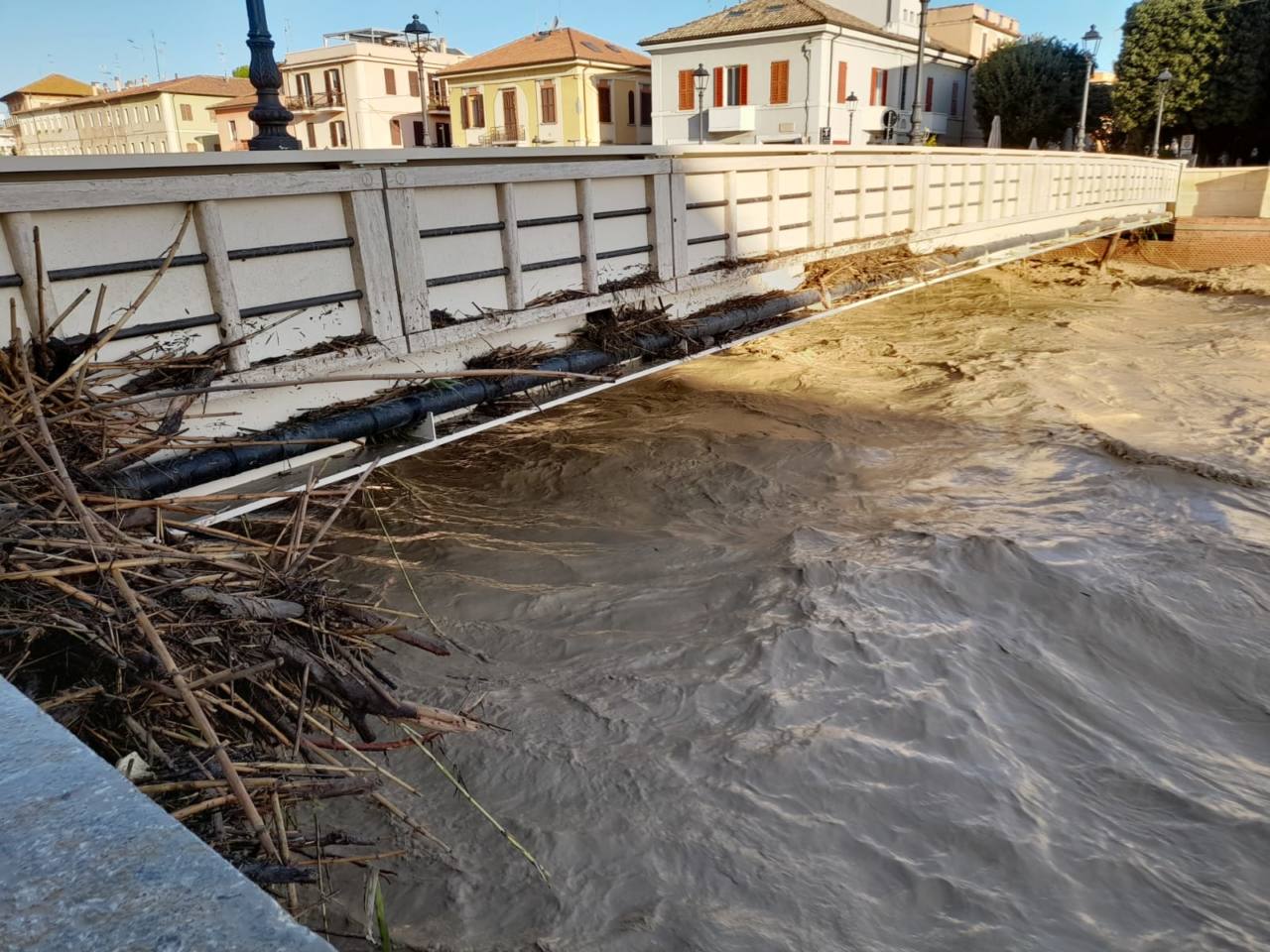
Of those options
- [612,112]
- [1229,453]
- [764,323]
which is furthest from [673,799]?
[612,112]

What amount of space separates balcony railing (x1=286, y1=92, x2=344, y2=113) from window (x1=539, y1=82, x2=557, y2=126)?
44.0ft

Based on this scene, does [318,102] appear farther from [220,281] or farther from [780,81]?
[220,281]

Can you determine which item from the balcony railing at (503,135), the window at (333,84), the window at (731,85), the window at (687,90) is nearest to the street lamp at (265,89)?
the window at (731,85)

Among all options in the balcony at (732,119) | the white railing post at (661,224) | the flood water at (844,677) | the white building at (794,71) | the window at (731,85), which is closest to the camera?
the flood water at (844,677)

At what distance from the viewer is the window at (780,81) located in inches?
1476

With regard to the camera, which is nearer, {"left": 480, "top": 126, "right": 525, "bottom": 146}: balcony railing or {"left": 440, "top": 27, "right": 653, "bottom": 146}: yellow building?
{"left": 440, "top": 27, "right": 653, "bottom": 146}: yellow building

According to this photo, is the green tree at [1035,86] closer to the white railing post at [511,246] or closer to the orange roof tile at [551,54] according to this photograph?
the orange roof tile at [551,54]

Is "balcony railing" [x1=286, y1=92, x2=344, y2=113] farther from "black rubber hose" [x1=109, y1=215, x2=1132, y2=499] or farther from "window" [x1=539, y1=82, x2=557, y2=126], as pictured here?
"black rubber hose" [x1=109, y1=215, x2=1132, y2=499]

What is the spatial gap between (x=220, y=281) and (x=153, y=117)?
64322mm

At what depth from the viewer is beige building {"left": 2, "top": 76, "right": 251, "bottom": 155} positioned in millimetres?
58156

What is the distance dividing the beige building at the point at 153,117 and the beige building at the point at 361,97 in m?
5.98

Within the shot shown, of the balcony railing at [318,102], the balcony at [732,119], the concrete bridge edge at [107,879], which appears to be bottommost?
the concrete bridge edge at [107,879]

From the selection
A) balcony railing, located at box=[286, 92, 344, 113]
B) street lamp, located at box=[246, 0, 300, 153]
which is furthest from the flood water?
balcony railing, located at box=[286, 92, 344, 113]

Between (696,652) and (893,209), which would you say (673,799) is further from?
(893,209)
